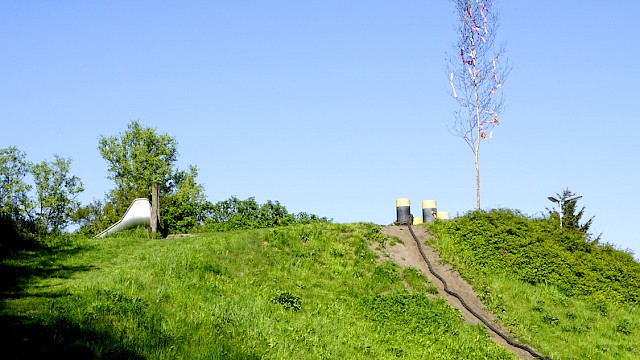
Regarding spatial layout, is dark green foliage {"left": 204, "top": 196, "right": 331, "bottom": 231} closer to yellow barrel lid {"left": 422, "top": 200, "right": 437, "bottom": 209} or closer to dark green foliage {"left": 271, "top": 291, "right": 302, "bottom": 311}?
yellow barrel lid {"left": 422, "top": 200, "right": 437, "bottom": 209}

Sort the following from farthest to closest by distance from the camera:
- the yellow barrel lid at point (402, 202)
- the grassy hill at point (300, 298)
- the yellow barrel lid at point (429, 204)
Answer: the yellow barrel lid at point (429, 204) < the yellow barrel lid at point (402, 202) < the grassy hill at point (300, 298)

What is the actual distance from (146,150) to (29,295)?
195 feet

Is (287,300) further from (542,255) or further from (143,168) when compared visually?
(143,168)

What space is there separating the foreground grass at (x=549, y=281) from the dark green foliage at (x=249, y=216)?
6.18 meters

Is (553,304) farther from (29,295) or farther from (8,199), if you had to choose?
(8,199)

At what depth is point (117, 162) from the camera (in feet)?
241

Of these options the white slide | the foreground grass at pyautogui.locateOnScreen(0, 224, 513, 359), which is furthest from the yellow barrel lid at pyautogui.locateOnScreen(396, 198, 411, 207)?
the white slide

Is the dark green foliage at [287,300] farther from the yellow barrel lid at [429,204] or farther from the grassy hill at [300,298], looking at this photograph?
the yellow barrel lid at [429,204]

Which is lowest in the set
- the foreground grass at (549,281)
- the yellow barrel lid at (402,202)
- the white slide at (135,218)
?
the foreground grass at (549,281)

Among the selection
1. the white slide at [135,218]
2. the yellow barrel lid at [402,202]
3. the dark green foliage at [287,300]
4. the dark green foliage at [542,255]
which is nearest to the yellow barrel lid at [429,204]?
the yellow barrel lid at [402,202]

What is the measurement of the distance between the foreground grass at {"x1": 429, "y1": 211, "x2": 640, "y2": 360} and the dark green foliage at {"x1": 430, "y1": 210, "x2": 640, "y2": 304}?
0.12 ft

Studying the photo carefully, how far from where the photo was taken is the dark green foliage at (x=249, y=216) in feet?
92.7

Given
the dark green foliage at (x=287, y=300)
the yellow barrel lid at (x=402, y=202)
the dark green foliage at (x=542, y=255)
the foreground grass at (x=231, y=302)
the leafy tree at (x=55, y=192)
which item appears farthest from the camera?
the leafy tree at (x=55, y=192)

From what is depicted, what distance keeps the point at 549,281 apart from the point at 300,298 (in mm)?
10536
